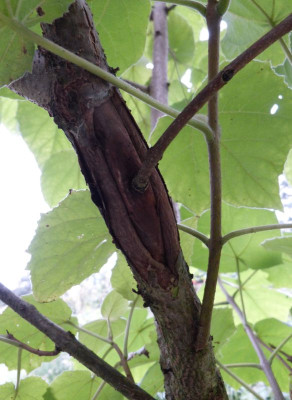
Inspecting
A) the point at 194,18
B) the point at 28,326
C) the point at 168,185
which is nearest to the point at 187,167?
the point at 168,185

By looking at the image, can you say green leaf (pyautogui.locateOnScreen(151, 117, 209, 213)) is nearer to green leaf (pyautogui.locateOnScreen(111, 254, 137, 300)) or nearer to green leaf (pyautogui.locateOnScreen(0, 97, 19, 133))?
green leaf (pyautogui.locateOnScreen(111, 254, 137, 300))

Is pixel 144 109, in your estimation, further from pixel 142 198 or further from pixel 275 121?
pixel 142 198

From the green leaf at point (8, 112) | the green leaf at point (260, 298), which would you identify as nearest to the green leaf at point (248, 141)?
the green leaf at point (260, 298)

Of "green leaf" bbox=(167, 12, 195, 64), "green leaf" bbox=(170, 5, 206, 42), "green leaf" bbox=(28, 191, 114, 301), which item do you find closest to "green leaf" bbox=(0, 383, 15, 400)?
"green leaf" bbox=(28, 191, 114, 301)

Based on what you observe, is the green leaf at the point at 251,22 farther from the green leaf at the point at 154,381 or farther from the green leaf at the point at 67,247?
the green leaf at the point at 154,381

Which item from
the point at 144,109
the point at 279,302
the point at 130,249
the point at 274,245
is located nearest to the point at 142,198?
the point at 130,249

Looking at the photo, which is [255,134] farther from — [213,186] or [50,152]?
[50,152]
